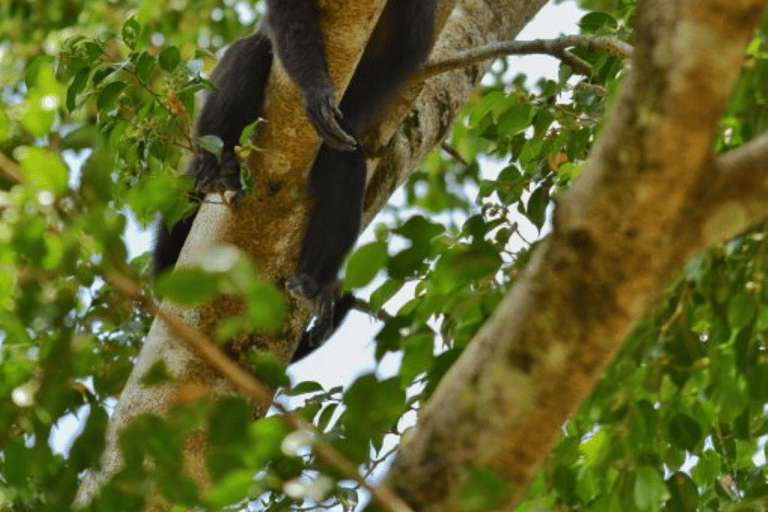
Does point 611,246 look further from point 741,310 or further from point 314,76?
point 314,76

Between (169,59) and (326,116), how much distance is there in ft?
1.42

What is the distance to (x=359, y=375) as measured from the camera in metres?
1.66

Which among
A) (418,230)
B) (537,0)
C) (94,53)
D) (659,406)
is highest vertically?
(537,0)

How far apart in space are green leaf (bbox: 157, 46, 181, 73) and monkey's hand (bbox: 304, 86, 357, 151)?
0.34 meters

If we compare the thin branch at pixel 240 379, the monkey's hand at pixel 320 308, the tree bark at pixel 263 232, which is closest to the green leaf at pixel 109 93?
the tree bark at pixel 263 232

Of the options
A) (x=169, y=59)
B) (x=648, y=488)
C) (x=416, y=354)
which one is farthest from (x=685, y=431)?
(x=169, y=59)

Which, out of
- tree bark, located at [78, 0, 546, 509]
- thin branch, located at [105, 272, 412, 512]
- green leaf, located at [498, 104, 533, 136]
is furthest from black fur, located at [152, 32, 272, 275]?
thin branch, located at [105, 272, 412, 512]

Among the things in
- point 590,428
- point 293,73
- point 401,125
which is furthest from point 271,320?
point 401,125

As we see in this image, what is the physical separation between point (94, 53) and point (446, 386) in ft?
6.06

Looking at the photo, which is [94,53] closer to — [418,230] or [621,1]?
[418,230]

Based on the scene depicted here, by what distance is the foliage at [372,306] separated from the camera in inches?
62.6

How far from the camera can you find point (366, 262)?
1.74 metres

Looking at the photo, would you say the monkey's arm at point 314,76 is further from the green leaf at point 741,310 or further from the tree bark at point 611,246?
the tree bark at point 611,246

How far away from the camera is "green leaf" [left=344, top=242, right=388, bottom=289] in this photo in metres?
1.73
